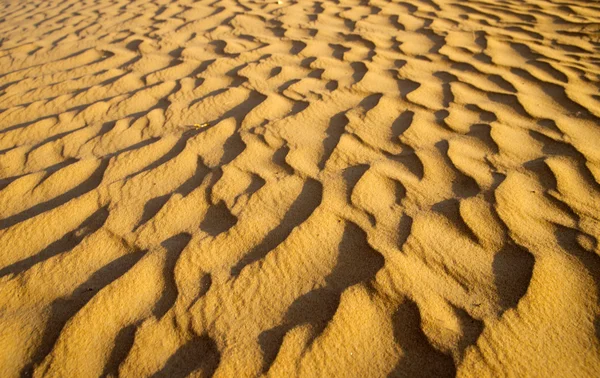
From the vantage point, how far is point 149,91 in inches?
106

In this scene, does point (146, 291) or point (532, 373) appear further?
point (146, 291)

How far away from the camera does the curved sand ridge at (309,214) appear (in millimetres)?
1165

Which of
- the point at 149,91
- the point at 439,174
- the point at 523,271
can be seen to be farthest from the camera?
the point at 149,91

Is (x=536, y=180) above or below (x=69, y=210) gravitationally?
above

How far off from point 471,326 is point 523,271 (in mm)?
301

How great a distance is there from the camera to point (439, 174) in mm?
1741

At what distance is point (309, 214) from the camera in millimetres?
1572

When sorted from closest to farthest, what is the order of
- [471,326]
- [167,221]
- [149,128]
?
1. [471,326]
2. [167,221]
3. [149,128]

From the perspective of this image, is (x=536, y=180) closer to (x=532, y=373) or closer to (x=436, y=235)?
(x=436, y=235)

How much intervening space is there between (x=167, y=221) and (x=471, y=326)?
1.18 meters

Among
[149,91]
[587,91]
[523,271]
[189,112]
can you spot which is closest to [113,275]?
[189,112]

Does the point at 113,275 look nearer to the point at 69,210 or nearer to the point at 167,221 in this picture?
the point at 167,221

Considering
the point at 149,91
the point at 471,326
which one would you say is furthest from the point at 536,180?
the point at 149,91

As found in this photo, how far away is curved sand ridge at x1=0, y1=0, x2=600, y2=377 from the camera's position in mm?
1165
